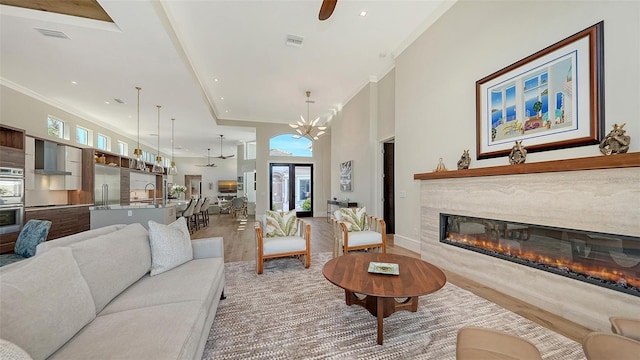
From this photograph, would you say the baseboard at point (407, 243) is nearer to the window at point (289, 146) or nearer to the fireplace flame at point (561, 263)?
the fireplace flame at point (561, 263)

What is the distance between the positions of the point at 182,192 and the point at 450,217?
12374 millimetres

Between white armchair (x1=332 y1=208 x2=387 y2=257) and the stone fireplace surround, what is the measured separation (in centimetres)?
98

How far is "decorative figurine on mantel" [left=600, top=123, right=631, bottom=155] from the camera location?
192cm

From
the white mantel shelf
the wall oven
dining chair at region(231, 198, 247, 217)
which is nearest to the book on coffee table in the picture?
the white mantel shelf

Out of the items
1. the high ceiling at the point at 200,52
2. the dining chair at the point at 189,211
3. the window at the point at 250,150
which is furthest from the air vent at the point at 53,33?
the window at the point at 250,150

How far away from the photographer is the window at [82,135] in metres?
6.94

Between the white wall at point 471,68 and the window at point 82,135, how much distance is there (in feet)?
28.0

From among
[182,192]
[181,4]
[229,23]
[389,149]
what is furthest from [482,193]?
[182,192]

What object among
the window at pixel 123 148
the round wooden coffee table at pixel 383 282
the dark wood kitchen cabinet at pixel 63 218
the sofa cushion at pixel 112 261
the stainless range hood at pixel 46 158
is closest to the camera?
the sofa cushion at pixel 112 261

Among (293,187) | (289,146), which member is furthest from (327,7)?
(293,187)

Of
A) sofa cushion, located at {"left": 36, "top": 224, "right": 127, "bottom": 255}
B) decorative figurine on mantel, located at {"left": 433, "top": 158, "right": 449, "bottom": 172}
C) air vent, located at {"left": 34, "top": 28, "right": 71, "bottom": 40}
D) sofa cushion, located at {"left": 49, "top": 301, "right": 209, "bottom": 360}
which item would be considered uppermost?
air vent, located at {"left": 34, "top": 28, "right": 71, "bottom": 40}

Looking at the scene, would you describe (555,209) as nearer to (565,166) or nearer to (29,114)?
(565,166)

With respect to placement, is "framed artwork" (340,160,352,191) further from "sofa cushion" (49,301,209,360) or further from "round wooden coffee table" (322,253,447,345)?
"sofa cushion" (49,301,209,360)

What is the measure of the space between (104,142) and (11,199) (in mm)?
4887
